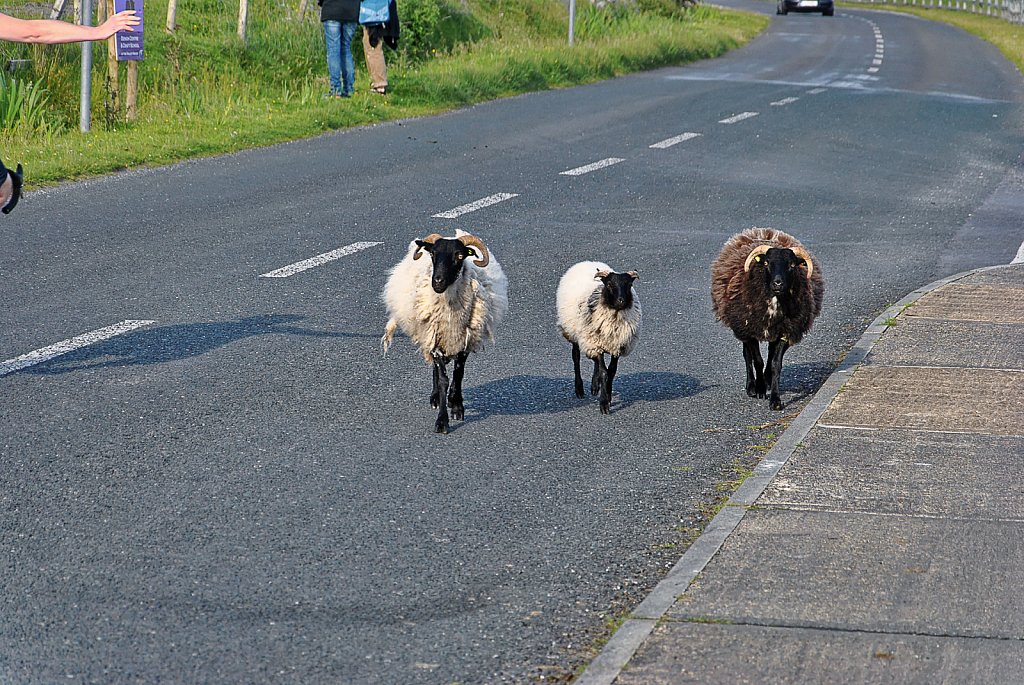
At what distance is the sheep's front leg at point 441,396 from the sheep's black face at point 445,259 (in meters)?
0.39

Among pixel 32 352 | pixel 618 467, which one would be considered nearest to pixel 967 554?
pixel 618 467

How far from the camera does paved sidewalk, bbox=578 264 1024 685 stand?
4.82m

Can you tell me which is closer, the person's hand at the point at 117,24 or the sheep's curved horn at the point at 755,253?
the person's hand at the point at 117,24

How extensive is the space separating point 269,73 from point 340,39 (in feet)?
10.2

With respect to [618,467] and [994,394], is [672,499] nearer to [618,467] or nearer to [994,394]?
[618,467]

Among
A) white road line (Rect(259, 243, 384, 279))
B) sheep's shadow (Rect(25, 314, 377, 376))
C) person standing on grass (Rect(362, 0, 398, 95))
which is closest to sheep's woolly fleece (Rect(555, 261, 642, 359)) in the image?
sheep's shadow (Rect(25, 314, 377, 376))

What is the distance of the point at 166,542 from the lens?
5914 mm

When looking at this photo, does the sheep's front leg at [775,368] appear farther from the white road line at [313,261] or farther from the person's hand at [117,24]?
the white road line at [313,261]

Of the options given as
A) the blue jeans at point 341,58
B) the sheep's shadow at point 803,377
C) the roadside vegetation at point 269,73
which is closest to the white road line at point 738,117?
the roadside vegetation at point 269,73

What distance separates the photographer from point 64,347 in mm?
8938

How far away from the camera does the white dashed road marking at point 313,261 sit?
11.4m

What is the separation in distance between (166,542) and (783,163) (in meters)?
14.0

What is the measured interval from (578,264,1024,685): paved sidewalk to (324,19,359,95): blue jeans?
1542 centimetres

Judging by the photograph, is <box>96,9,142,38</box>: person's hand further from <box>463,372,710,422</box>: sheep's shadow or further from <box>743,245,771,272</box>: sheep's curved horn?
<box>743,245,771,272</box>: sheep's curved horn
